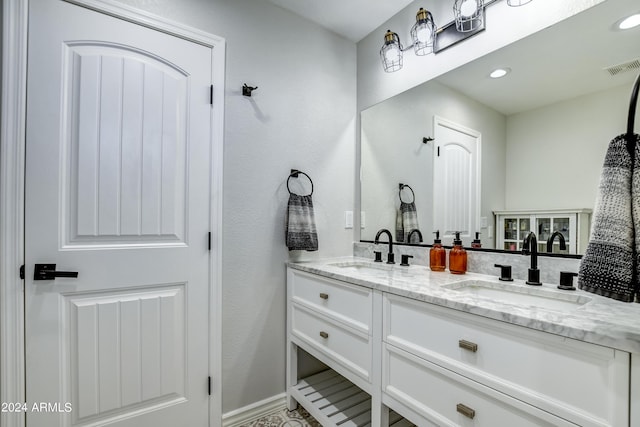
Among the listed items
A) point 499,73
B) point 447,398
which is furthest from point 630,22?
point 447,398

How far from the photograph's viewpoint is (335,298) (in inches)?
61.1

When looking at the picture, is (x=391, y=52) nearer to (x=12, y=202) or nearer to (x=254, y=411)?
(x=12, y=202)

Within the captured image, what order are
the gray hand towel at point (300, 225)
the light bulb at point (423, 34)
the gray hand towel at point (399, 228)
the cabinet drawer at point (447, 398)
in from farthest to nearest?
the gray hand towel at point (399, 228), the gray hand towel at point (300, 225), the light bulb at point (423, 34), the cabinet drawer at point (447, 398)

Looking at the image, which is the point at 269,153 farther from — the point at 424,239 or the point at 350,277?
the point at 424,239

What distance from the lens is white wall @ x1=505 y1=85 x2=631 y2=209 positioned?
1202 mm

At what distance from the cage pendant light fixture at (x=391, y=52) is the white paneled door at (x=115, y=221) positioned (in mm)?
1055

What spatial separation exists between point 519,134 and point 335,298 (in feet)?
3.81

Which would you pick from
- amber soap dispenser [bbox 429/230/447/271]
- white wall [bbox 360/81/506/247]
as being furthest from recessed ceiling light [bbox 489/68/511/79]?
amber soap dispenser [bbox 429/230/447/271]

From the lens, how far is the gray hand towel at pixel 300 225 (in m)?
1.86

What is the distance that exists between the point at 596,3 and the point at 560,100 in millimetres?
352

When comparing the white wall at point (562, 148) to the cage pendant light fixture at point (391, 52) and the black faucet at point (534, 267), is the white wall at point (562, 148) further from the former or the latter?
the cage pendant light fixture at point (391, 52)

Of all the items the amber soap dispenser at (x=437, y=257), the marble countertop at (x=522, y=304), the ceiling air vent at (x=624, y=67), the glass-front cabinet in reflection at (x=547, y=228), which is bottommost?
the marble countertop at (x=522, y=304)

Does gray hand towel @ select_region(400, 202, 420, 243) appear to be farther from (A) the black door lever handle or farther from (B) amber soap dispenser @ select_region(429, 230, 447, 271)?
(A) the black door lever handle

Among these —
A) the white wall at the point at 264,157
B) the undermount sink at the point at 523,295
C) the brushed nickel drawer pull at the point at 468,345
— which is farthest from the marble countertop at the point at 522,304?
the white wall at the point at 264,157
